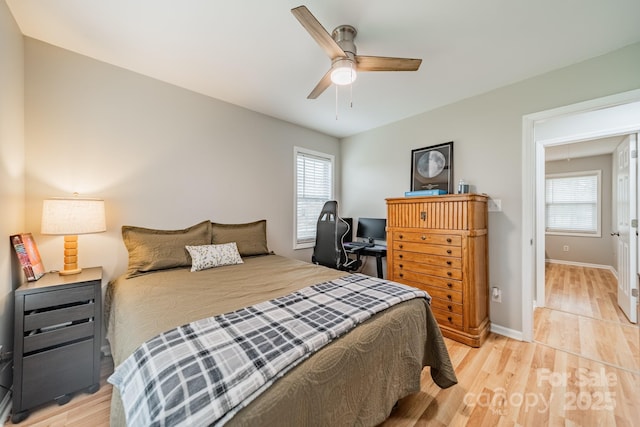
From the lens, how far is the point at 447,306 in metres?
2.46

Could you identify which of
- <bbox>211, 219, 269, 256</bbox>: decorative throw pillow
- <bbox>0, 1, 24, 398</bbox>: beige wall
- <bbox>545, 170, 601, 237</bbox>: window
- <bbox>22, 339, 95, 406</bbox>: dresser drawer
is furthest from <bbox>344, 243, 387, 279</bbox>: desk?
<bbox>545, 170, 601, 237</bbox>: window

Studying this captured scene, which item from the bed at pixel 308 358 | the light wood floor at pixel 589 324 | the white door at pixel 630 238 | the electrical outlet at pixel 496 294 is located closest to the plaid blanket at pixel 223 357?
the bed at pixel 308 358

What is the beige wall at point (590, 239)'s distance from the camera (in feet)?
15.8

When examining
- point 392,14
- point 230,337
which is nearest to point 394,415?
point 230,337

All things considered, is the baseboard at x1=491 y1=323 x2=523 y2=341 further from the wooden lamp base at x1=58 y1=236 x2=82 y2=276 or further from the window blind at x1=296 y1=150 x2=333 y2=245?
the wooden lamp base at x1=58 y1=236 x2=82 y2=276

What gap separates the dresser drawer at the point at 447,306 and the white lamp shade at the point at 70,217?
10.1ft

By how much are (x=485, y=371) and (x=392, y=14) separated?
2.71m

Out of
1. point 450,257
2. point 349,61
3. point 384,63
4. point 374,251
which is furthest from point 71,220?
point 450,257

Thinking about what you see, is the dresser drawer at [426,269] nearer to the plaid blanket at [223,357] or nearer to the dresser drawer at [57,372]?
the plaid blanket at [223,357]

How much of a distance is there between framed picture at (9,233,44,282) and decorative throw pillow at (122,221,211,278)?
0.52 metres

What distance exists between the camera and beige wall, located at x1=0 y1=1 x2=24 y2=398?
1.50 meters

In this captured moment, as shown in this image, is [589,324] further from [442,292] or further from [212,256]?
[212,256]

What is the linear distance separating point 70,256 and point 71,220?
0.32 metres

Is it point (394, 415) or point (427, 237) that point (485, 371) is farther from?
point (427, 237)
